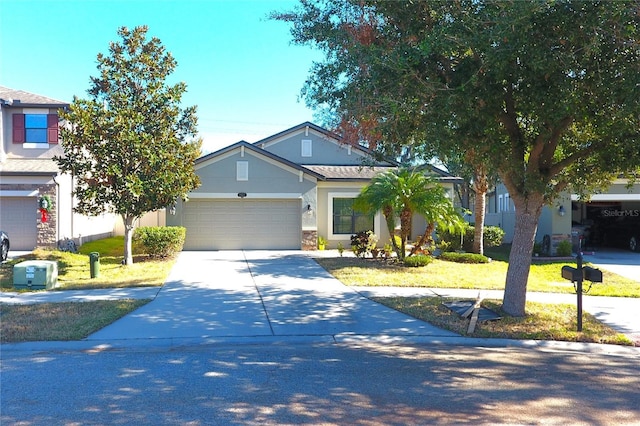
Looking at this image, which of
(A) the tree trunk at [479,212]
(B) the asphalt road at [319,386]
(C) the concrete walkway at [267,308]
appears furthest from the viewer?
(A) the tree trunk at [479,212]

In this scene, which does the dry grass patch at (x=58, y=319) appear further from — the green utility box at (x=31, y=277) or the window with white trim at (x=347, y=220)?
the window with white trim at (x=347, y=220)

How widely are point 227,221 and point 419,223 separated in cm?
851

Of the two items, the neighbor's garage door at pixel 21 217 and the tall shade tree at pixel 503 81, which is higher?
the tall shade tree at pixel 503 81

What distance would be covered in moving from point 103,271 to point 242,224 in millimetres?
6959

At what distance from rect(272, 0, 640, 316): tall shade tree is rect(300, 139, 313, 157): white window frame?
550 inches

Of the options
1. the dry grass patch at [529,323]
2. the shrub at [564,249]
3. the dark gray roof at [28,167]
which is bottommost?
the dry grass patch at [529,323]

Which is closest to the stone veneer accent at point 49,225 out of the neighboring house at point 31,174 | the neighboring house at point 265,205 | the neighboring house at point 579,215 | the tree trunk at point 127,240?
the neighboring house at point 31,174

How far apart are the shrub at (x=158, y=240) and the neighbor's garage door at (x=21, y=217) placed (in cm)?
455

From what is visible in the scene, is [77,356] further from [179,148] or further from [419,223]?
[419,223]

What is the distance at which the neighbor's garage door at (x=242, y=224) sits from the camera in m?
20.1

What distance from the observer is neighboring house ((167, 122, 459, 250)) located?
2002cm

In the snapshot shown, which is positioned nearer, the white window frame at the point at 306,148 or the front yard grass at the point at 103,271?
the front yard grass at the point at 103,271

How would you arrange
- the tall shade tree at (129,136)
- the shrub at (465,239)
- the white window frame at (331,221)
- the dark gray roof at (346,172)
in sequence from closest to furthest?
the tall shade tree at (129,136) → the shrub at (465,239) → the white window frame at (331,221) → the dark gray roof at (346,172)

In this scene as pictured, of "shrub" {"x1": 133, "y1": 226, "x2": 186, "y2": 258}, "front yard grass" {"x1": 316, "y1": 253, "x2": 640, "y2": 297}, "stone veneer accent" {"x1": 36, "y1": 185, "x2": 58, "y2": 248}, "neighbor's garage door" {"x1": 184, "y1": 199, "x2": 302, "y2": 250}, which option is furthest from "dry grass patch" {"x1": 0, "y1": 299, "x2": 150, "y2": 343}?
"neighbor's garage door" {"x1": 184, "y1": 199, "x2": 302, "y2": 250}
